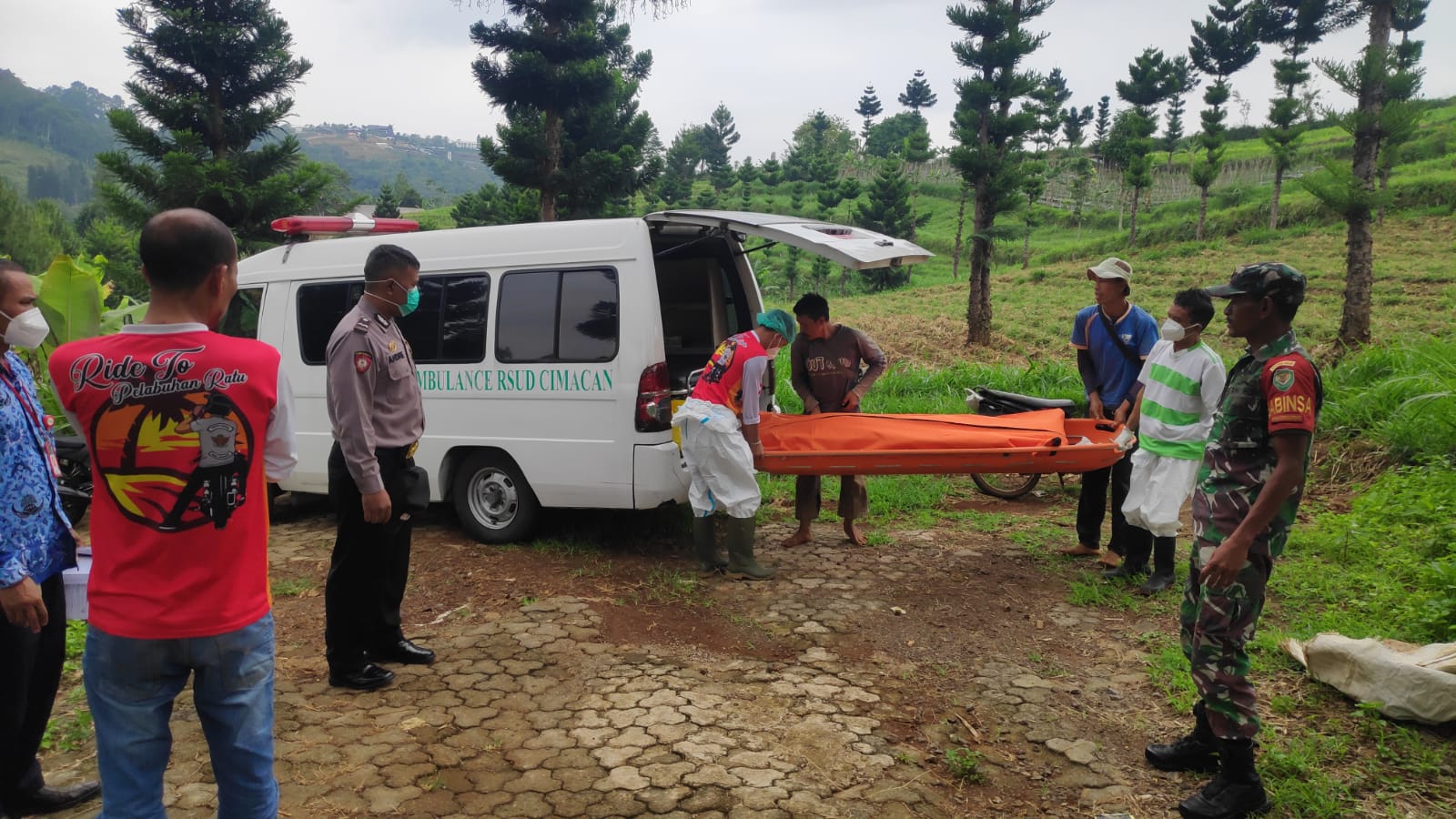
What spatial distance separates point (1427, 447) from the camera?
21.2 ft

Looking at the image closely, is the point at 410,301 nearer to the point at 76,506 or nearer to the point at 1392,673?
the point at 76,506

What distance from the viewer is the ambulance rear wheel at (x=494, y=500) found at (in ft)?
18.2

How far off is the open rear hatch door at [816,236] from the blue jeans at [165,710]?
3.44 meters

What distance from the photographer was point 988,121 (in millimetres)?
16375

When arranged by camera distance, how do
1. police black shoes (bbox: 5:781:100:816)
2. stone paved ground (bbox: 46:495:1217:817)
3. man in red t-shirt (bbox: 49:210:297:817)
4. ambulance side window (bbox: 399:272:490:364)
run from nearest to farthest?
man in red t-shirt (bbox: 49:210:297:817) → police black shoes (bbox: 5:781:100:816) → stone paved ground (bbox: 46:495:1217:817) → ambulance side window (bbox: 399:272:490:364)

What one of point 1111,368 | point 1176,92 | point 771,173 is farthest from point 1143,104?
point 1111,368

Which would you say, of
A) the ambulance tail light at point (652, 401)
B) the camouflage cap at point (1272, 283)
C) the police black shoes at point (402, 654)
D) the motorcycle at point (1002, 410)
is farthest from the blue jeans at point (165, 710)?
the motorcycle at point (1002, 410)

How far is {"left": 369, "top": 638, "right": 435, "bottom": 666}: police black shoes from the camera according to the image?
391 cm

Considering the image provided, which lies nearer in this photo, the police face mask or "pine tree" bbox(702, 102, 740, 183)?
the police face mask

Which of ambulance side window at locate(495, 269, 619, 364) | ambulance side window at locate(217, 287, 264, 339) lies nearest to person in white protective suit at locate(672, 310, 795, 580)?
ambulance side window at locate(495, 269, 619, 364)

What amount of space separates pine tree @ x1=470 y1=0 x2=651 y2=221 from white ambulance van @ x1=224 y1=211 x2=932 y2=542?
13.7 meters

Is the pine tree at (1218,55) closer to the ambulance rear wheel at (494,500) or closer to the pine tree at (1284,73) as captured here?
the pine tree at (1284,73)

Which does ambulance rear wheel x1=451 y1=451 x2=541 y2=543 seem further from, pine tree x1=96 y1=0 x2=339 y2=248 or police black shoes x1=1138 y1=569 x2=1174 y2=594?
pine tree x1=96 y1=0 x2=339 y2=248

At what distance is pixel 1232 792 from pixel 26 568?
11.9 feet
